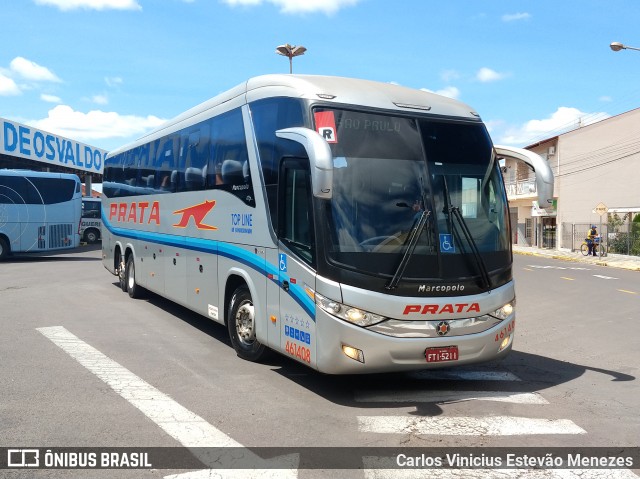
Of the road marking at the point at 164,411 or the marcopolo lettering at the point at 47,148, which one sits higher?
the marcopolo lettering at the point at 47,148

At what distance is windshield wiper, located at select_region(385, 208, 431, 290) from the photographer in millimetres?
6035

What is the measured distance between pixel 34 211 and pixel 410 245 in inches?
893

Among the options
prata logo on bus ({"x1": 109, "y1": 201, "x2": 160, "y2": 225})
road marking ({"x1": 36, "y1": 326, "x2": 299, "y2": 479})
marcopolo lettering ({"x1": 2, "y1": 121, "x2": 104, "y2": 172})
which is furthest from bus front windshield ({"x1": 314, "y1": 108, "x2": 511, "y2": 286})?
marcopolo lettering ({"x1": 2, "y1": 121, "x2": 104, "y2": 172})

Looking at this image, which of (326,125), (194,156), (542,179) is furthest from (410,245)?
(194,156)

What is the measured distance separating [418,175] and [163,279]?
6466 millimetres

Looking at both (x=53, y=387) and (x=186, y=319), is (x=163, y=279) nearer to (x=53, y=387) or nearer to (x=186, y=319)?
(x=186, y=319)

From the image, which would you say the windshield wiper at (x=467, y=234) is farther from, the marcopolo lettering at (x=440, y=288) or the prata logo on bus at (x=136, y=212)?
the prata logo on bus at (x=136, y=212)

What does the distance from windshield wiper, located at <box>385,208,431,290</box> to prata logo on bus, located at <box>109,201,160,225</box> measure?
6.70 meters

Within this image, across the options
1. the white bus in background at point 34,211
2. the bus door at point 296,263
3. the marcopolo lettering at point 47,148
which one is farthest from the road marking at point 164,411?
the marcopolo lettering at point 47,148

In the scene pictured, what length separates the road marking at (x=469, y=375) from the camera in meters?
7.43

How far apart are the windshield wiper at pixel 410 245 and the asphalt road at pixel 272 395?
A: 125 cm

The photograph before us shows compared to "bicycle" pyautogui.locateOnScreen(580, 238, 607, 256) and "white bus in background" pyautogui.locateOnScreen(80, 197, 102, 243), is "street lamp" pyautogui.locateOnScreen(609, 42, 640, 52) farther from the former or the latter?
"white bus in background" pyautogui.locateOnScreen(80, 197, 102, 243)

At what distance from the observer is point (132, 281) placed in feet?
45.5

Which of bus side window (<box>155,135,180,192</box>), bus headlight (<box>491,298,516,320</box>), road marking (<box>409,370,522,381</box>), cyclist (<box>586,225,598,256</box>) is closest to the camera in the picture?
bus headlight (<box>491,298,516,320</box>)
